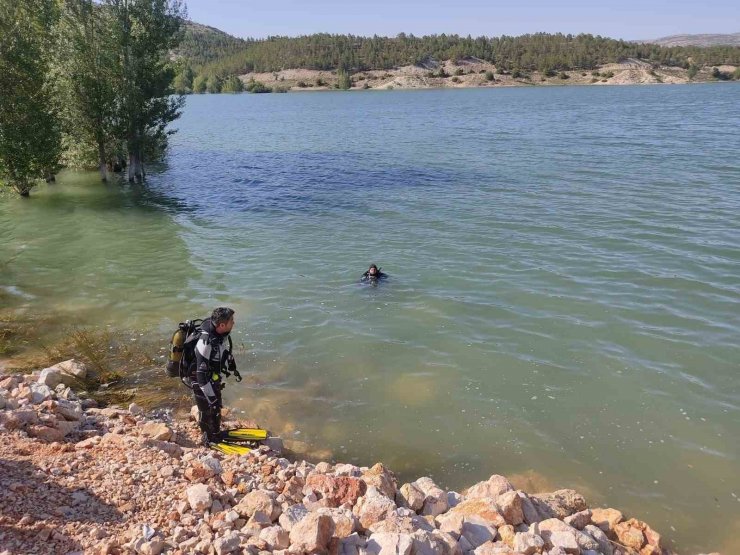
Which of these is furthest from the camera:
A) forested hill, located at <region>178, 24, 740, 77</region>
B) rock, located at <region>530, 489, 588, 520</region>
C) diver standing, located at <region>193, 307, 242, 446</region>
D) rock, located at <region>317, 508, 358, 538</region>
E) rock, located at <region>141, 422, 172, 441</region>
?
forested hill, located at <region>178, 24, 740, 77</region>

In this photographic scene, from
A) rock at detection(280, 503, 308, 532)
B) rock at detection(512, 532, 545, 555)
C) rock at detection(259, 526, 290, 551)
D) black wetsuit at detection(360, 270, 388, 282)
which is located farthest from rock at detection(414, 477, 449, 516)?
black wetsuit at detection(360, 270, 388, 282)

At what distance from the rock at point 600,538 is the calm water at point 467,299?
1396 mm

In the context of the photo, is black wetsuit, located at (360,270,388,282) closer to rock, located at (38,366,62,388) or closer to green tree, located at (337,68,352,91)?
rock, located at (38,366,62,388)

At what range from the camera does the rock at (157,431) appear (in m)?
8.53

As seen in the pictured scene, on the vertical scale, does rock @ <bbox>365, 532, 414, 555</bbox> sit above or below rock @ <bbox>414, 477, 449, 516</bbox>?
above

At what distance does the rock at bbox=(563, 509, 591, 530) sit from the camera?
713 cm

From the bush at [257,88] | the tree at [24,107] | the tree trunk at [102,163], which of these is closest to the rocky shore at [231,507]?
the tree at [24,107]

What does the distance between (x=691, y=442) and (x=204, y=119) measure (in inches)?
3215

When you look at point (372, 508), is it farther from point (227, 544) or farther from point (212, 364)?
point (212, 364)

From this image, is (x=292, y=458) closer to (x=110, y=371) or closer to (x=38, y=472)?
(x=38, y=472)

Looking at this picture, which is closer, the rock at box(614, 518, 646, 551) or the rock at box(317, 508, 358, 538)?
the rock at box(317, 508, 358, 538)

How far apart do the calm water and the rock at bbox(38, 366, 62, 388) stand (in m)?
3.57

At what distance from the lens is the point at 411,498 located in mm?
7328

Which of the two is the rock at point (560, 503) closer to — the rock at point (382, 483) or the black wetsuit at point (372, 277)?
the rock at point (382, 483)
